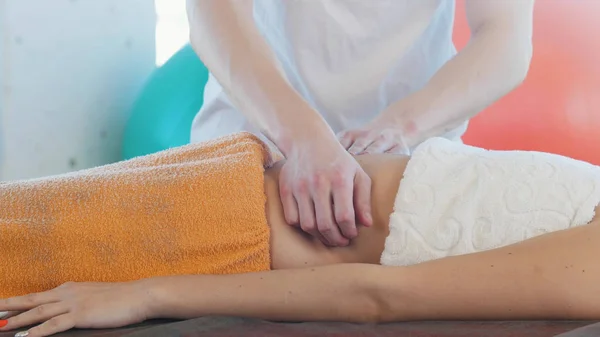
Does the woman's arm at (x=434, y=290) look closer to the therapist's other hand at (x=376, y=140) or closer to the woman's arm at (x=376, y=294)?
the woman's arm at (x=376, y=294)

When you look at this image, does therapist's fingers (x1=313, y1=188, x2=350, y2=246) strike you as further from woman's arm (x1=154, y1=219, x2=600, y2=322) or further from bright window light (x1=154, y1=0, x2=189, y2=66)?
bright window light (x1=154, y1=0, x2=189, y2=66)

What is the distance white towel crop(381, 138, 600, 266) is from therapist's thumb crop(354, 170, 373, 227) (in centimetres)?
3

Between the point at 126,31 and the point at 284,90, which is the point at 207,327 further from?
the point at 126,31

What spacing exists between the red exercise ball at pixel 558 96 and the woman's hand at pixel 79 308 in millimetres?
1309

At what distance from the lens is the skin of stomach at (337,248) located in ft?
2.92

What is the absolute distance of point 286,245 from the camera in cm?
89

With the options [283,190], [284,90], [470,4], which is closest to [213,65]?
[284,90]

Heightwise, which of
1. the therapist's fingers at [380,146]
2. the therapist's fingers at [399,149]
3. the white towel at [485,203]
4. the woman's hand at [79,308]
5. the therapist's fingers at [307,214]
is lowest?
the white towel at [485,203]

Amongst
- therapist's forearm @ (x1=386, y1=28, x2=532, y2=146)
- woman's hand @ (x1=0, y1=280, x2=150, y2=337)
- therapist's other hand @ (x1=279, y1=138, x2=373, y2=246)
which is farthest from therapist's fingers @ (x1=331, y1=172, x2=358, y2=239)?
therapist's forearm @ (x1=386, y1=28, x2=532, y2=146)

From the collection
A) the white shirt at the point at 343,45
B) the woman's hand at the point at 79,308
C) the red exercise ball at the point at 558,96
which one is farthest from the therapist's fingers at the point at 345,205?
the red exercise ball at the point at 558,96

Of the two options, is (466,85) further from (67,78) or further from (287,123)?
(67,78)

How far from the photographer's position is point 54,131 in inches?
77.7

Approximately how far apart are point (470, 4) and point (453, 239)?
789 mm

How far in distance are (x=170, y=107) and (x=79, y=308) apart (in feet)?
4.10
